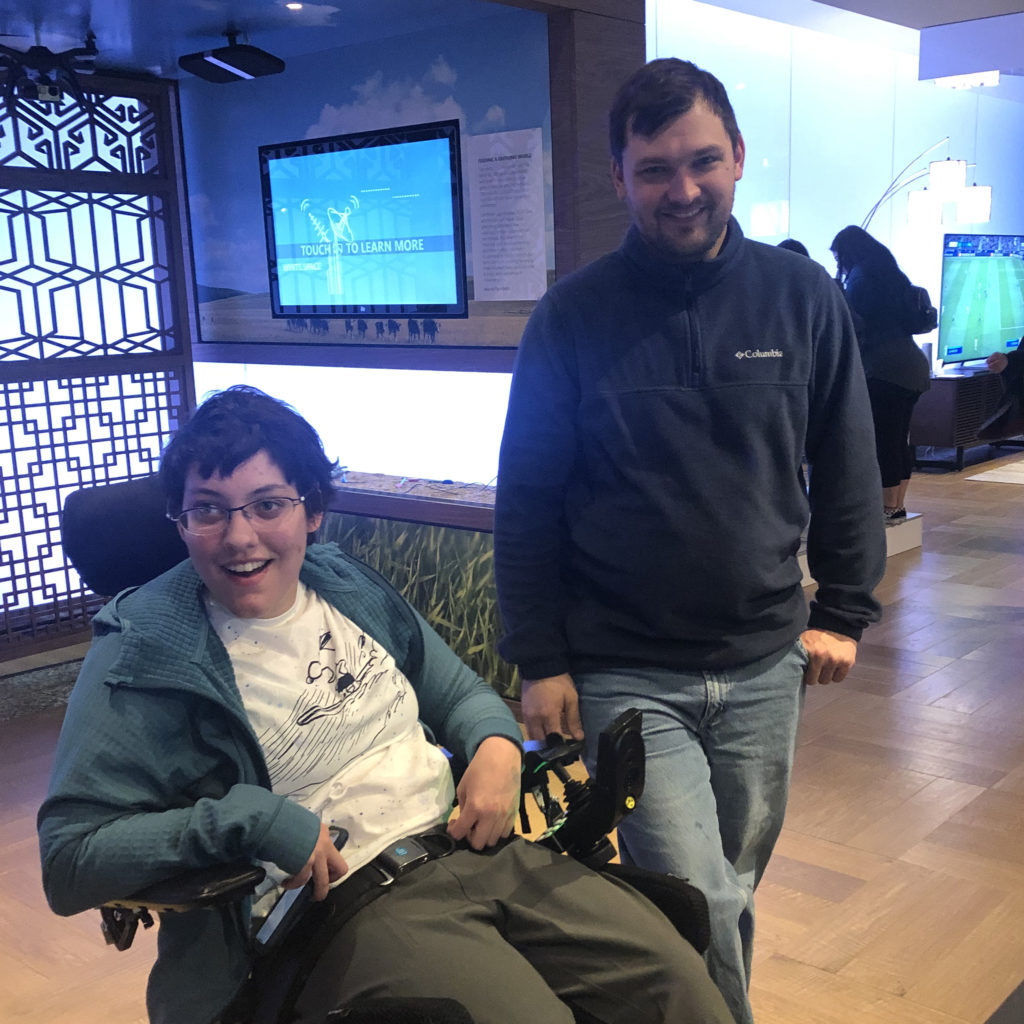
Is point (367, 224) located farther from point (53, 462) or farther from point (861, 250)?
point (861, 250)

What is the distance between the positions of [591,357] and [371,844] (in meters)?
0.70

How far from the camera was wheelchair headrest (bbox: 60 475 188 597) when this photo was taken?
5.93 ft

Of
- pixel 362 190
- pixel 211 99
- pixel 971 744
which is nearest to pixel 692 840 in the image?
pixel 971 744

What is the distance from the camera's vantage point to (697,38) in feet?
20.1

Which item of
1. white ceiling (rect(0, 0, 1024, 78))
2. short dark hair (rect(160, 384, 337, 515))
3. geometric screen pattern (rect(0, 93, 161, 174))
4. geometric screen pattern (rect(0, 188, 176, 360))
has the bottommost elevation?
short dark hair (rect(160, 384, 337, 515))

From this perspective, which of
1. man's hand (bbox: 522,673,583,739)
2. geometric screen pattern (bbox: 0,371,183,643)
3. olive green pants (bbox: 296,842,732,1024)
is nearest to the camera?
olive green pants (bbox: 296,842,732,1024)

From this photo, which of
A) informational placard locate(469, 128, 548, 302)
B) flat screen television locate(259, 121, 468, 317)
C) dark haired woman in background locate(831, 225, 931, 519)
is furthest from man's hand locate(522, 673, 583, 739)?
dark haired woman in background locate(831, 225, 931, 519)

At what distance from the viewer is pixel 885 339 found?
5582mm

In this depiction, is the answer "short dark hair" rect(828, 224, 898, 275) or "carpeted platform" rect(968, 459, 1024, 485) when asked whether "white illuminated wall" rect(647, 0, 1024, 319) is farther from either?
"carpeted platform" rect(968, 459, 1024, 485)

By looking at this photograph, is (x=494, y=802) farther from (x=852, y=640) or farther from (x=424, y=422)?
(x=424, y=422)

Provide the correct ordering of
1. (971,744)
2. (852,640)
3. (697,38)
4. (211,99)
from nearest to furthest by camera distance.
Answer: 1. (852,640)
2. (971,744)
3. (211,99)
4. (697,38)

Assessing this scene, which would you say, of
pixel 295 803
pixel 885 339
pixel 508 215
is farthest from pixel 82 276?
pixel 295 803

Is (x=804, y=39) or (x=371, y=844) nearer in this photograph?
(x=371, y=844)

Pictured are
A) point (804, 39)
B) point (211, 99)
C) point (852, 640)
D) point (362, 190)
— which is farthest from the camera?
point (804, 39)
